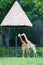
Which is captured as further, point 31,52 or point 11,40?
point 11,40

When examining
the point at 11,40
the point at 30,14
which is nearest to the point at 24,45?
the point at 30,14

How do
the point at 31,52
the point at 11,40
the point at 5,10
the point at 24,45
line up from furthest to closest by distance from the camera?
the point at 11,40 → the point at 5,10 → the point at 31,52 → the point at 24,45

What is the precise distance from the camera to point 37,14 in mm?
34656

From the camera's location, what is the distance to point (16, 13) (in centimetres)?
2564

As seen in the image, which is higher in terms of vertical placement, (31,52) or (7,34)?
(31,52)

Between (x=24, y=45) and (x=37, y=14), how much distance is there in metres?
10.9

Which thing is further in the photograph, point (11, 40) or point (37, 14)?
point (11, 40)

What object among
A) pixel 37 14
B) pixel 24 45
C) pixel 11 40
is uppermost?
pixel 24 45

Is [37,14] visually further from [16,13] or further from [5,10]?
[16,13]

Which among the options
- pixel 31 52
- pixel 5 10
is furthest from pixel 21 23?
pixel 5 10

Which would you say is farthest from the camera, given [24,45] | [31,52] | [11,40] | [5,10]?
[11,40]

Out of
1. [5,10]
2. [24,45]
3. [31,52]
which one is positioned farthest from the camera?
[5,10]

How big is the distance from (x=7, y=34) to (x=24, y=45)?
35.6ft

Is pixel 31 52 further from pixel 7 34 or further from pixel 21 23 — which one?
pixel 7 34
